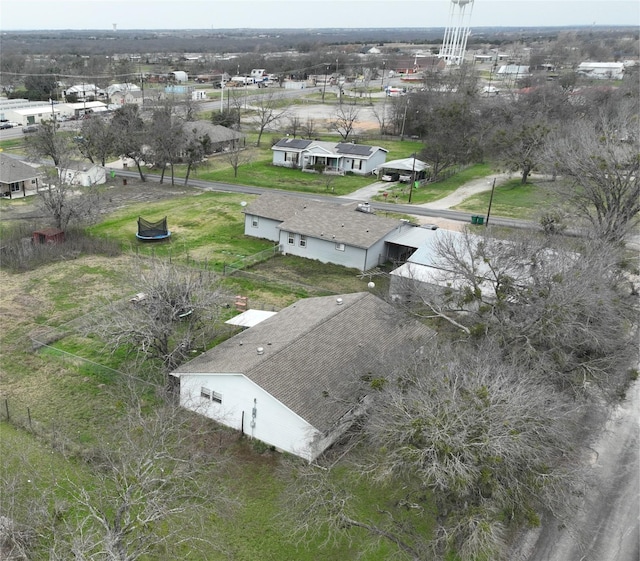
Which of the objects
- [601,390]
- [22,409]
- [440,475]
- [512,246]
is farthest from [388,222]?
[440,475]

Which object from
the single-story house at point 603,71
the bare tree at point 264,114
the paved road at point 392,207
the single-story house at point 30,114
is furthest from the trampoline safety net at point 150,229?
the single-story house at point 603,71

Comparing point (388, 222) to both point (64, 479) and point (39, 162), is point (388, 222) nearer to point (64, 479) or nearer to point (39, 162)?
point (64, 479)

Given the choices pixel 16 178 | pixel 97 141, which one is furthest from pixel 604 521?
pixel 97 141

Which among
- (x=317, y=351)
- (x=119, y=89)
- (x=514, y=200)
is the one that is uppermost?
(x=317, y=351)

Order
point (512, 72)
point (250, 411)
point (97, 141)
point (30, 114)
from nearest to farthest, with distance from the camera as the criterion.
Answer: point (250, 411), point (97, 141), point (30, 114), point (512, 72)

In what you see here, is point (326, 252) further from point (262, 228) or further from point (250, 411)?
point (250, 411)

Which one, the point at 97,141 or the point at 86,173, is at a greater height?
the point at 97,141

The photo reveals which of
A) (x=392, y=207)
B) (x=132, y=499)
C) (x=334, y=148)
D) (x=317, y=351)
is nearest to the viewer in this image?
(x=132, y=499)

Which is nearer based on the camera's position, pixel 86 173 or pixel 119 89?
pixel 86 173
